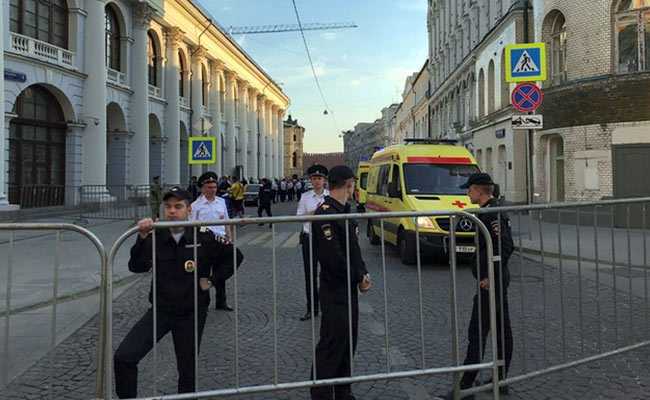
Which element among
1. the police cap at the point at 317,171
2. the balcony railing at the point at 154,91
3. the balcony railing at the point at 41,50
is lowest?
the police cap at the point at 317,171

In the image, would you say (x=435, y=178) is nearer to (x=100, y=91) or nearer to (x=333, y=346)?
(x=333, y=346)

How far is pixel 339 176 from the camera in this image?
410 cm

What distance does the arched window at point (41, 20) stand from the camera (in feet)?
66.9

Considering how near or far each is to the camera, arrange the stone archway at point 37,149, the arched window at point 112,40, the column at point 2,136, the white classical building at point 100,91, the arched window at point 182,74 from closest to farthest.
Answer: the column at point 2,136, the stone archway at point 37,149, the white classical building at point 100,91, the arched window at point 112,40, the arched window at point 182,74

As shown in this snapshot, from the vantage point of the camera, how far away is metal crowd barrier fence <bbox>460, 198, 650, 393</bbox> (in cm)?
443

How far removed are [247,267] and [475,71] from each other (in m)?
29.9

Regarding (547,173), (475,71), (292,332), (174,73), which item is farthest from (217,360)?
(174,73)

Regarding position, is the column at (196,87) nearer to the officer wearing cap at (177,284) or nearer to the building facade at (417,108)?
the building facade at (417,108)

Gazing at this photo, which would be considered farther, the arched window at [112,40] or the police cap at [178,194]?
the arched window at [112,40]

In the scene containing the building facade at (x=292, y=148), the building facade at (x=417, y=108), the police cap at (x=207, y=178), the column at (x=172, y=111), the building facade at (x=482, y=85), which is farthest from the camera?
the building facade at (x=292, y=148)

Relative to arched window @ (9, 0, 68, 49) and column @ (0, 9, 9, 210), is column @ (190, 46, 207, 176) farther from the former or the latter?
column @ (0, 9, 9, 210)

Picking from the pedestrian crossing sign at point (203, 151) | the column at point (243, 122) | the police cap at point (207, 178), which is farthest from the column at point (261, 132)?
the police cap at point (207, 178)

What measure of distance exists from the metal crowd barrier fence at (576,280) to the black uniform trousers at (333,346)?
50.5 inches

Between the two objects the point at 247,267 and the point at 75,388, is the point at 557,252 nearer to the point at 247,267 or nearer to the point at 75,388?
the point at 247,267
